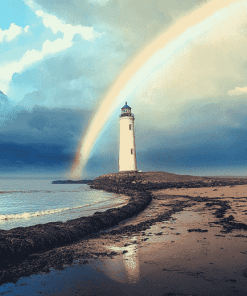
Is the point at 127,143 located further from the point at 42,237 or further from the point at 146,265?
the point at 146,265

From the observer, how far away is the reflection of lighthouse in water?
166 inches

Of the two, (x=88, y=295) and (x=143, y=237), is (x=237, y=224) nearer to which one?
(x=143, y=237)

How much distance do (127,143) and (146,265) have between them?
3727 centimetres

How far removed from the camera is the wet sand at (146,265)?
3.79 meters

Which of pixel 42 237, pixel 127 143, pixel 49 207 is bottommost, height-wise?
pixel 49 207

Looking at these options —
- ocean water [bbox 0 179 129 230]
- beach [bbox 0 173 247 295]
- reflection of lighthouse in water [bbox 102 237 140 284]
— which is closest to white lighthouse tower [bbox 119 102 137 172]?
ocean water [bbox 0 179 129 230]

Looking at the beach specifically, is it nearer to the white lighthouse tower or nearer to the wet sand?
the wet sand

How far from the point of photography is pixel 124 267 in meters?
4.75

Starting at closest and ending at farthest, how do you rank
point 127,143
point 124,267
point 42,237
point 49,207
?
1. point 124,267
2. point 42,237
3. point 49,207
4. point 127,143

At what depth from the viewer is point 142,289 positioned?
12.3 ft

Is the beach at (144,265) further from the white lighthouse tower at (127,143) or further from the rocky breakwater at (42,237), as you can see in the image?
the white lighthouse tower at (127,143)

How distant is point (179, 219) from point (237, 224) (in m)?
2.50

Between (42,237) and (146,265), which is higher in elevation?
→ (42,237)

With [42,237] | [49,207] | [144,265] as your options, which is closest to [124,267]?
[144,265]
